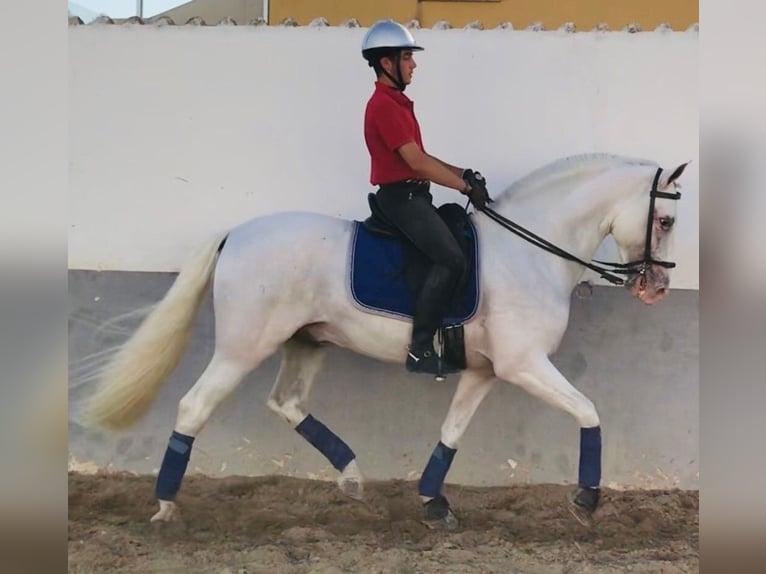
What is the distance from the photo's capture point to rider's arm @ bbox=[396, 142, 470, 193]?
3872mm

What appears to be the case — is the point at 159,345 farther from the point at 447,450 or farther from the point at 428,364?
the point at 447,450

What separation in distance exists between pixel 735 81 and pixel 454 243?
48.8 inches

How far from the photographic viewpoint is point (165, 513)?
4.15 meters

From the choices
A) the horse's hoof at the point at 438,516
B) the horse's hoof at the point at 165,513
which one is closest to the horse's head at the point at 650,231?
the horse's hoof at the point at 438,516

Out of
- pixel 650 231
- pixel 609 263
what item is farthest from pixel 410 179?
pixel 650 231

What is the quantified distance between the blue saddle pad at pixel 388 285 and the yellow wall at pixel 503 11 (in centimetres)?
109

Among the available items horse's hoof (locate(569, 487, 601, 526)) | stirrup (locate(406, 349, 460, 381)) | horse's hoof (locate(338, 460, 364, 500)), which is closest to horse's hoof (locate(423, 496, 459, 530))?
horse's hoof (locate(338, 460, 364, 500))

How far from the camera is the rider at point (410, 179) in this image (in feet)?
12.6

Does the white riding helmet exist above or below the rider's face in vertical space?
above

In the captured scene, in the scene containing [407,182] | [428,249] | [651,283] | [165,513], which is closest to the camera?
[428,249]

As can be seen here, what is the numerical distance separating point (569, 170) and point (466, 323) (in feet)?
2.63

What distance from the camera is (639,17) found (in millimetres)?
4332

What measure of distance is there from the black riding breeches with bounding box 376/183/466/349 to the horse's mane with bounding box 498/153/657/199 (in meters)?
0.42

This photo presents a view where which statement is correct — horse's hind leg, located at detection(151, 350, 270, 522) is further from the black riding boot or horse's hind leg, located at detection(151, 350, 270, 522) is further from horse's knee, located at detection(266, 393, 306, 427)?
the black riding boot
